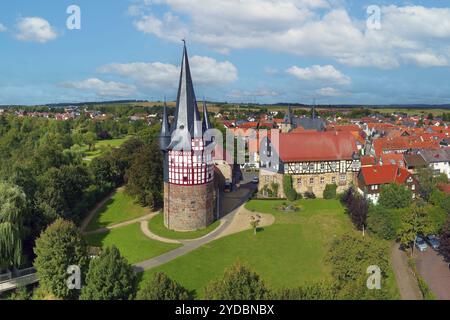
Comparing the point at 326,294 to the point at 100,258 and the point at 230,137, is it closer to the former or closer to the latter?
the point at 100,258

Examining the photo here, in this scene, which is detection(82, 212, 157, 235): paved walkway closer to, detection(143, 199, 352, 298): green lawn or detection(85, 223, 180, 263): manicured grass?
detection(85, 223, 180, 263): manicured grass

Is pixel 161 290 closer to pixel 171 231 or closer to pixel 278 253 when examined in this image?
pixel 278 253

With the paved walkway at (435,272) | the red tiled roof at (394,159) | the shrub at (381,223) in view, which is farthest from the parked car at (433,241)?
the red tiled roof at (394,159)

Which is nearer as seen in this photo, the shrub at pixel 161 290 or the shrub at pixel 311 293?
the shrub at pixel 311 293

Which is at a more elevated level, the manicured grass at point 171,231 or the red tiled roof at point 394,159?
the red tiled roof at point 394,159

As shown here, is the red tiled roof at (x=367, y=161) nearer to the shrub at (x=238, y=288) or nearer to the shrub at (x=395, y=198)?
the shrub at (x=395, y=198)
